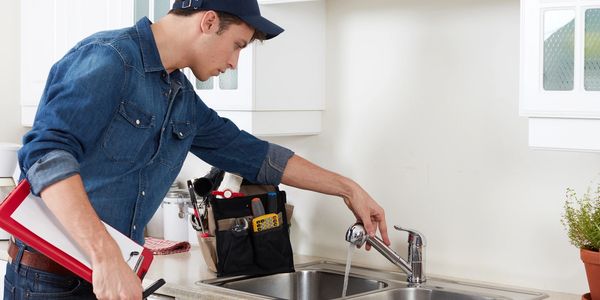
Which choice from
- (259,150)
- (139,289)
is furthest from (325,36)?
(139,289)

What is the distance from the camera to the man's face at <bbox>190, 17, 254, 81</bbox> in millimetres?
2115

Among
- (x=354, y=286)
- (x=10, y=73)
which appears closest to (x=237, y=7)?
(x=354, y=286)

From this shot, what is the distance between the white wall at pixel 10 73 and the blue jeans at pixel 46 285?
1.82m

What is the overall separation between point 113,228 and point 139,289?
0.25 meters

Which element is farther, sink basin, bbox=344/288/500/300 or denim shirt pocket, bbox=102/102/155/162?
sink basin, bbox=344/288/500/300

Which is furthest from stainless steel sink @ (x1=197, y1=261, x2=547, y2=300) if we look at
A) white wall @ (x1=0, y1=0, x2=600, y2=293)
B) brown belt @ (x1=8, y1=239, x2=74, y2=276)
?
brown belt @ (x1=8, y1=239, x2=74, y2=276)

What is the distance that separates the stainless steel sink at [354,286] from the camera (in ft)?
8.27

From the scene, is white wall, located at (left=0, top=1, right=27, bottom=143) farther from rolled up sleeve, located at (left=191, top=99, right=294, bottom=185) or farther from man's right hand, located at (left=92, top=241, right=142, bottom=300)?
man's right hand, located at (left=92, top=241, right=142, bottom=300)

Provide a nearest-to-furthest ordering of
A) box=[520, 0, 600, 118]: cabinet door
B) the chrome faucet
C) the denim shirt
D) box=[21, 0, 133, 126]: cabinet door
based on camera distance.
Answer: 1. the denim shirt
2. box=[520, 0, 600, 118]: cabinet door
3. the chrome faucet
4. box=[21, 0, 133, 126]: cabinet door

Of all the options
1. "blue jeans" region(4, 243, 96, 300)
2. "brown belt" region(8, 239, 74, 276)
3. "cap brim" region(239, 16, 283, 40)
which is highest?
"cap brim" region(239, 16, 283, 40)

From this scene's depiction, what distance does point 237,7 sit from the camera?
2.09 metres

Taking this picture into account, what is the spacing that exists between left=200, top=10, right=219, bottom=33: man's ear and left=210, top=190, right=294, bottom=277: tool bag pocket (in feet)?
2.45

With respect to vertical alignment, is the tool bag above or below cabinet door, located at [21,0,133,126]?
below

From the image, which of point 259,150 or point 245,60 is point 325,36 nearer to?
point 245,60
